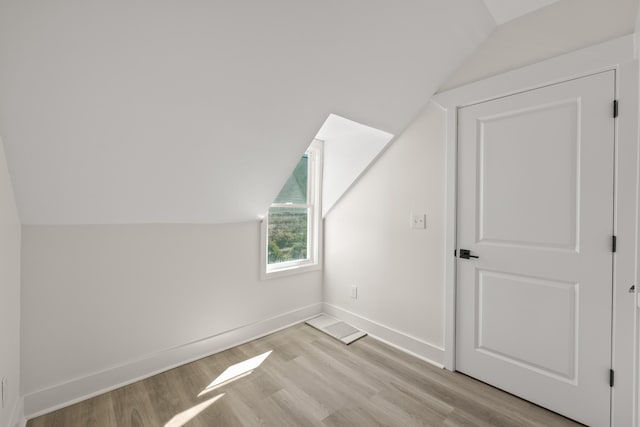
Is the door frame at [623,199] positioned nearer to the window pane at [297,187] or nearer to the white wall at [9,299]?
the window pane at [297,187]

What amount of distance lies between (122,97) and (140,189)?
0.64m

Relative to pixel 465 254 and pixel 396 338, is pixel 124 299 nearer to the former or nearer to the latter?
pixel 396 338

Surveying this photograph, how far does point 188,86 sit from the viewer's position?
1.46m

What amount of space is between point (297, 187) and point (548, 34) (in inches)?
90.0

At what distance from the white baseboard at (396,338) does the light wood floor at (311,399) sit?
8 centimetres

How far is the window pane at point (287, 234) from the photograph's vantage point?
295 centimetres

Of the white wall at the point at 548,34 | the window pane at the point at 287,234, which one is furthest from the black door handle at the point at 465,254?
the window pane at the point at 287,234

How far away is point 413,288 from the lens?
95.8 inches

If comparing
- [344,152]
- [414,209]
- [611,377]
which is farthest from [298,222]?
[611,377]

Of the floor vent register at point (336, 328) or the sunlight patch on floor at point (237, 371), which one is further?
the floor vent register at point (336, 328)

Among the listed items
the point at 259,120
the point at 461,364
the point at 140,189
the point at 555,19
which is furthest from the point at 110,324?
the point at 555,19

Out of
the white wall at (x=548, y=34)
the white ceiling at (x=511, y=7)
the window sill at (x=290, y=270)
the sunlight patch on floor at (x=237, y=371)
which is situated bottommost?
the sunlight patch on floor at (x=237, y=371)

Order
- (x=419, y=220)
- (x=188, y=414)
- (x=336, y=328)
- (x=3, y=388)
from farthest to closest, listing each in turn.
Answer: (x=336, y=328), (x=419, y=220), (x=188, y=414), (x=3, y=388)

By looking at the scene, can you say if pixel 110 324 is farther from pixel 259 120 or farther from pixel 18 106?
pixel 259 120
